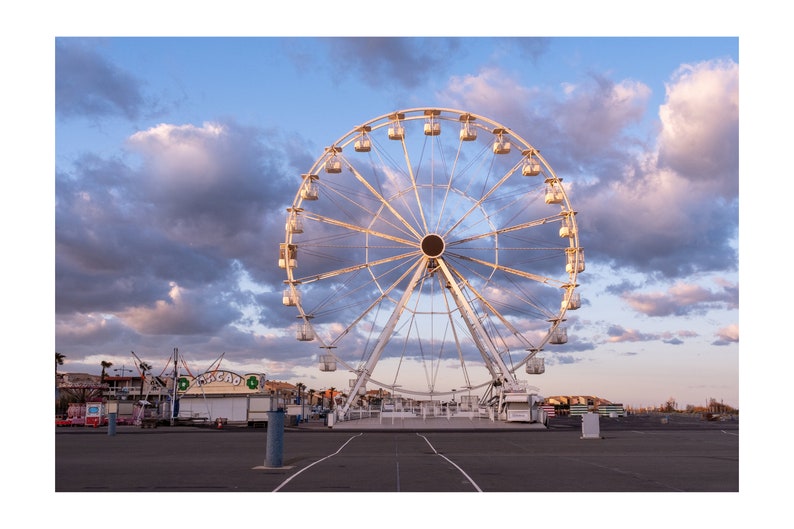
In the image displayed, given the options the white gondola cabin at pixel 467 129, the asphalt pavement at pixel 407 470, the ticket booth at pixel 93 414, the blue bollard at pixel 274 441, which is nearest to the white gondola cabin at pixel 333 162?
the white gondola cabin at pixel 467 129

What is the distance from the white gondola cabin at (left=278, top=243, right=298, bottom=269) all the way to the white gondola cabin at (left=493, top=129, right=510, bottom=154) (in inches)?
545

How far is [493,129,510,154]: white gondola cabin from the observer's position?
51812mm

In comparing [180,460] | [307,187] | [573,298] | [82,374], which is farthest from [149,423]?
[82,374]

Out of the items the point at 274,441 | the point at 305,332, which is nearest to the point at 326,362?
the point at 305,332

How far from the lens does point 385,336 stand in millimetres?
52375

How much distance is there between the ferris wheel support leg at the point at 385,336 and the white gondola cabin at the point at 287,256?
22.7 feet

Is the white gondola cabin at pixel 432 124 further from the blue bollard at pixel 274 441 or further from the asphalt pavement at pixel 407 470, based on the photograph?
the blue bollard at pixel 274 441

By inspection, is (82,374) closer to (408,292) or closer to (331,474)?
(408,292)

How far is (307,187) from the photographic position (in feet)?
172

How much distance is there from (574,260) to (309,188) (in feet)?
56.3

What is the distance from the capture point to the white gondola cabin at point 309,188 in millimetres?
52469

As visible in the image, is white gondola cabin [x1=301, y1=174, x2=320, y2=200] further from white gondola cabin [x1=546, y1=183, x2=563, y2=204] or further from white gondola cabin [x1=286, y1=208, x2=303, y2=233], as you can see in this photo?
white gondola cabin [x1=546, y1=183, x2=563, y2=204]

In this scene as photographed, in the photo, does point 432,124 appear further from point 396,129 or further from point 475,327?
point 475,327
